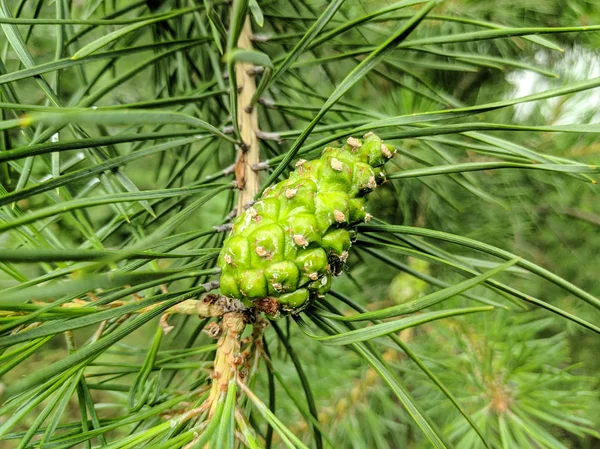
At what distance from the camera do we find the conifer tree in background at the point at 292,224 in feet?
0.98

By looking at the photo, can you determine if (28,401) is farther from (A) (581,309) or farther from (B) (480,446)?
(A) (581,309)

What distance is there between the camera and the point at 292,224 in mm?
330

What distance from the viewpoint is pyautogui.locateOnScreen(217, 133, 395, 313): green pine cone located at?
1.08ft

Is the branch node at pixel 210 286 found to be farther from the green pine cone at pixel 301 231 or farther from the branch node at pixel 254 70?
the branch node at pixel 254 70

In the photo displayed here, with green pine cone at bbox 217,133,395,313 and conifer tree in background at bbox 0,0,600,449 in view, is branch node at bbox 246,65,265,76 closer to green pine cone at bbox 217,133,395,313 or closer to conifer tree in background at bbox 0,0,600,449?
conifer tree in background at bbox 0,0,600,449

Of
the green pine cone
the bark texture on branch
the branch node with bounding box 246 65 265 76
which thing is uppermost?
the branch node with bounding box 246 65 265 76

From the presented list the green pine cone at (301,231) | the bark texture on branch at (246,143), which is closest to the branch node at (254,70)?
the bark texture on branch at (246,143)

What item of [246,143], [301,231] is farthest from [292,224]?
[246,143]

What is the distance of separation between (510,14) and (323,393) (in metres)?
0.79

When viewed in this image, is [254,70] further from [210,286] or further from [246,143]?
[210,286]

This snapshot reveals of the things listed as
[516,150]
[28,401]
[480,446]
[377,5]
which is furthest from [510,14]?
[28,401]

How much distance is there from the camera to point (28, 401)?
0.35 metres

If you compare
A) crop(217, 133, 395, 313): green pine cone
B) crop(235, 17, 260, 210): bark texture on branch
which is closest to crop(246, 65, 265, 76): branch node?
crop(235, 17, 260, 210): bark texture on branch

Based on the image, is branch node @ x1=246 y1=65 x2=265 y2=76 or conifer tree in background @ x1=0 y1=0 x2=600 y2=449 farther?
branch node @ x1=246 y1=65 x2=265 y2=76
